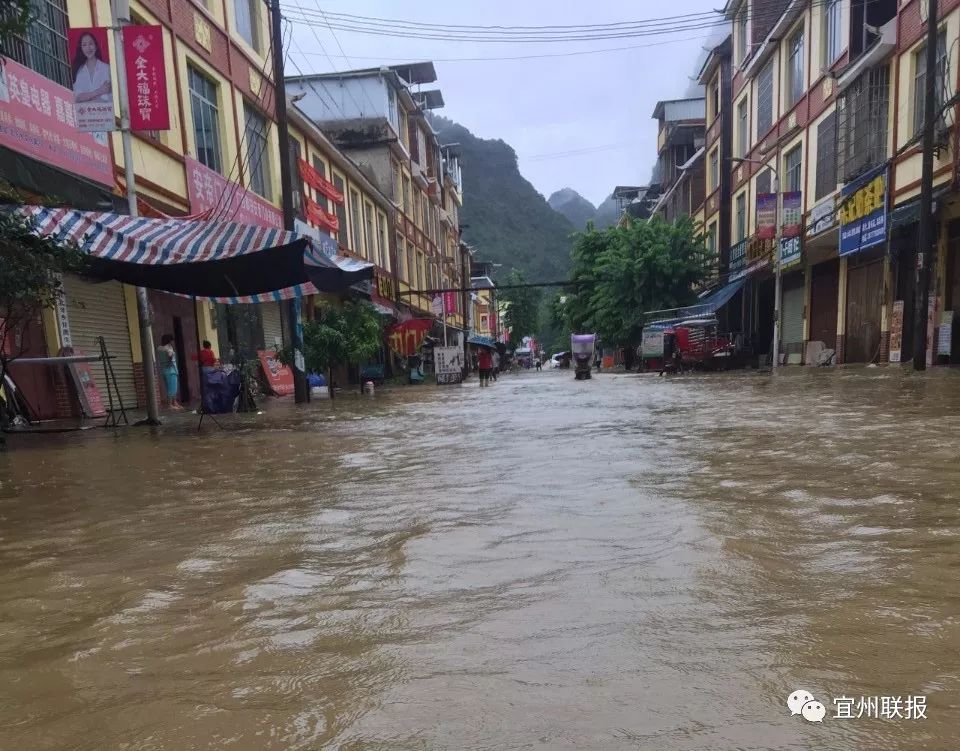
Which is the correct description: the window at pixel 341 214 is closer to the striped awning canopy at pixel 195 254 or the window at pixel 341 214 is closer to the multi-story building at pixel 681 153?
the striped awning canopy at pixel 195 254

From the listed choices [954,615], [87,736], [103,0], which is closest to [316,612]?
[87,736]

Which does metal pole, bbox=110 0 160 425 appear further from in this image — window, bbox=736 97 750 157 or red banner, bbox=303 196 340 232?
window, bbox=736 97 750 157

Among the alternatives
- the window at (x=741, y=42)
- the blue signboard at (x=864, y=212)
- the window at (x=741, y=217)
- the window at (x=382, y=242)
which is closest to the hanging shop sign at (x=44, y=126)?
the blue signboard at (x=864, y=212)

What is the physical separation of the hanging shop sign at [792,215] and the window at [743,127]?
8127mm

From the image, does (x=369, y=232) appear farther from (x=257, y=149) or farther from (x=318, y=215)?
(x=257, y=149)

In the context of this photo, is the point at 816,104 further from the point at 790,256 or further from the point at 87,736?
the point at 87,736

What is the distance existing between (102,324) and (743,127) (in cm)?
2752

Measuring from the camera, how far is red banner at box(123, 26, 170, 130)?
8.88 meters

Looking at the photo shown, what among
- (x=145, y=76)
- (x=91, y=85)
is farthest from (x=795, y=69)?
(x=91, y=85)

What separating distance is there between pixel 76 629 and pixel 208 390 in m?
7.18

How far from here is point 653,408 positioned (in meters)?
9.45

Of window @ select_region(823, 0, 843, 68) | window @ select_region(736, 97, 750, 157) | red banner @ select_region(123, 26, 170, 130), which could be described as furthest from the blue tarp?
red banner @ select_region(123, 26, 170, 130)

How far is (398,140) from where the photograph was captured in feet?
95.6

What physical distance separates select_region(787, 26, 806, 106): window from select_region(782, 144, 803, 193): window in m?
1.77
